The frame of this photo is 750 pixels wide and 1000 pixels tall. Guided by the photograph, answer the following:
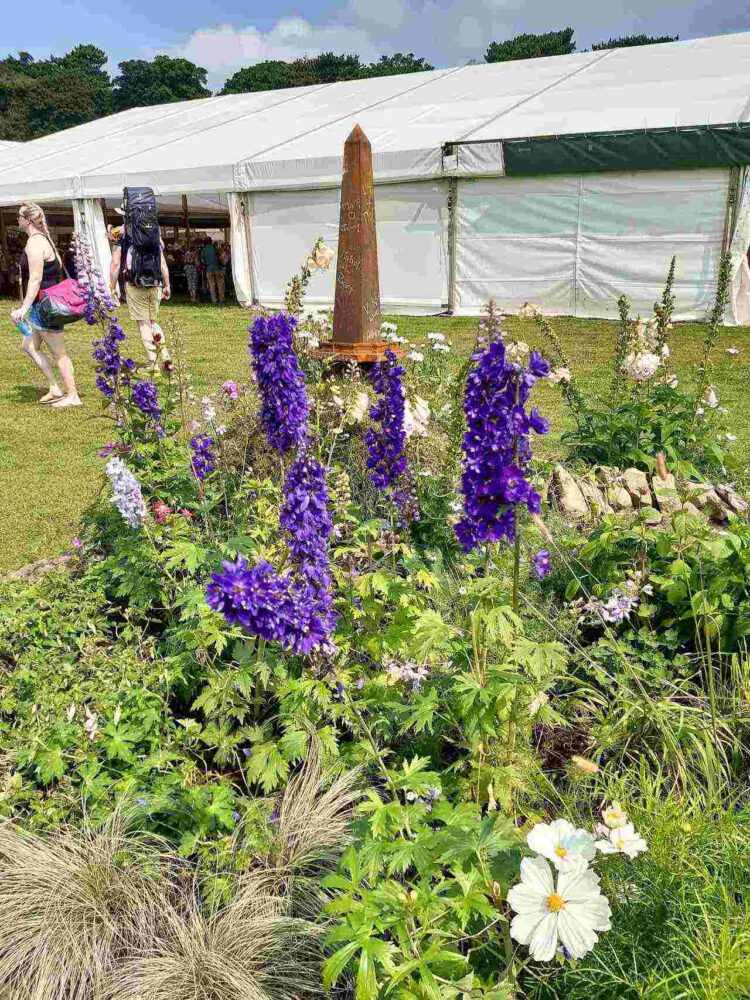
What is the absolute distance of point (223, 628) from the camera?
278 cm

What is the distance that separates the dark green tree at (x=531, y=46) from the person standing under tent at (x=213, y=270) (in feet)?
166

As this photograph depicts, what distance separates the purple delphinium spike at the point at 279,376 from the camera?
289cm

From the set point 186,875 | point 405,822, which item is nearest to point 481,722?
point 405,822

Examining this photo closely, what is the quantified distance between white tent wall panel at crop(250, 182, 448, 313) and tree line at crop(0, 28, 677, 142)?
162 feet

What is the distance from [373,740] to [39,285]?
6780 millimetres

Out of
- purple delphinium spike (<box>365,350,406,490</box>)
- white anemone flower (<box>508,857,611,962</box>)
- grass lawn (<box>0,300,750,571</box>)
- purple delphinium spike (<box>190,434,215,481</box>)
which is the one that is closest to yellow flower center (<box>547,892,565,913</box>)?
white anemone flower (<box>508,857,611,962</box>)

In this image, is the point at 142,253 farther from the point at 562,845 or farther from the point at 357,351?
the point at 562,845

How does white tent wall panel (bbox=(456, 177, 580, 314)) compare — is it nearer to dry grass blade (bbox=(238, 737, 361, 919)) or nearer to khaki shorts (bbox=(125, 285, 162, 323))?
khaki shorts (bbox=(125, 285, 162, 323))

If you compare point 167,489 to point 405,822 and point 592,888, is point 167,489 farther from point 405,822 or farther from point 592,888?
point 592,888

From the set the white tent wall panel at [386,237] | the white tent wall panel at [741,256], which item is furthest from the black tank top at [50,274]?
the white tent wall panel at [741,256]

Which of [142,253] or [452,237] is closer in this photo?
[142,253]

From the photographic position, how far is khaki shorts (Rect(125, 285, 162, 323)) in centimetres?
873

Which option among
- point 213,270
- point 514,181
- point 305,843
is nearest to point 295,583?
point 305,843

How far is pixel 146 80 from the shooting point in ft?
251
